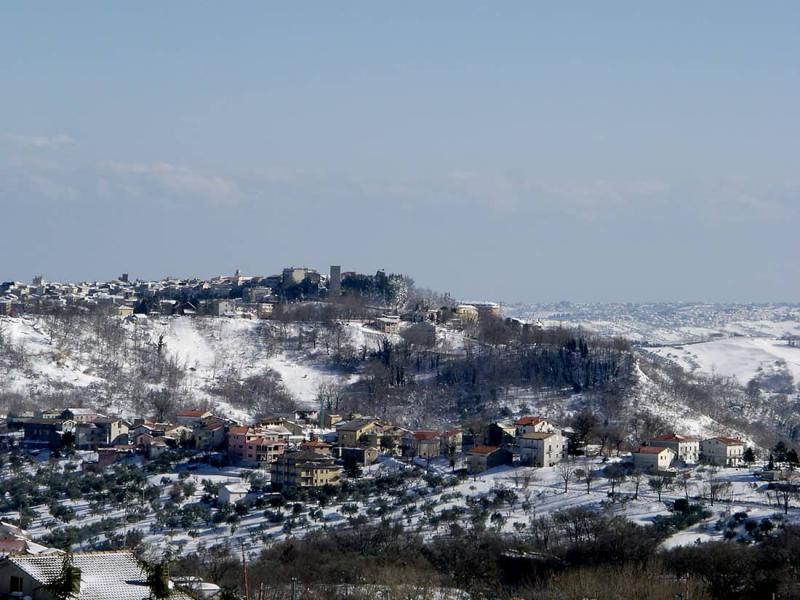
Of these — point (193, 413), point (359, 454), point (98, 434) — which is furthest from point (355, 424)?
point (98, 434)

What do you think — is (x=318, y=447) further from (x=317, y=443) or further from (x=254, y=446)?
(x=254, y=446)

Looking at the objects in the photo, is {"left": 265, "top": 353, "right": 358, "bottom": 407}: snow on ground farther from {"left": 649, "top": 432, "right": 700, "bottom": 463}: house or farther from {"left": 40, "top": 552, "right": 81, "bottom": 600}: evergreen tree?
{"left": 40, "top": 552, "right": 81, "bottom": 600}: evergreen tree

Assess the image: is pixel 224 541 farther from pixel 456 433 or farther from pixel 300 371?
pixel 300 371

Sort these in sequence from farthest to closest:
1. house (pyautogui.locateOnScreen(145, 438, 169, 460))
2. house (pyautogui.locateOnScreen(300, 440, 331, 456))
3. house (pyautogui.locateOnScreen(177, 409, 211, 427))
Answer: house (pyautogui.locateOnScreen(177, 409, 211, 427)), house (pyautogui.locateOnScreen(145, 438, 169, 460)), house (pyautogui.locateOnScreen(300, 440, 331, 456))

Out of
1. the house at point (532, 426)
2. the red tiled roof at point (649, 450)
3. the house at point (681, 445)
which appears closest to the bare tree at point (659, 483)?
the red tiled roof at point (649, 450)

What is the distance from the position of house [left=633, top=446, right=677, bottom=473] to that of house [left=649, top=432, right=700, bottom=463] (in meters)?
1.80

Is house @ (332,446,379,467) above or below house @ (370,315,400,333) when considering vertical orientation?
below

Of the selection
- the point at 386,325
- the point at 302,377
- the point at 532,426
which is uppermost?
the point at 386,325

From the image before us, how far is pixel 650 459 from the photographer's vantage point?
147 feet

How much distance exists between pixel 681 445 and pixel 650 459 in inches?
148

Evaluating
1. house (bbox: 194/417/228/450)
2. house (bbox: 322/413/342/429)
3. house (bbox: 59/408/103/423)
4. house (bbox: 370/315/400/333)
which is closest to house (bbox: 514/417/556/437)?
house (bbox: 322/413/342/429)

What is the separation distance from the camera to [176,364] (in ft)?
229

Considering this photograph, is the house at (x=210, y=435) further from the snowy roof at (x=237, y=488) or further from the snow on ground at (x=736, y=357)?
the snow on ground at (x=736, y=357)

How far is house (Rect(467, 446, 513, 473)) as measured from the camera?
45.6 meters
